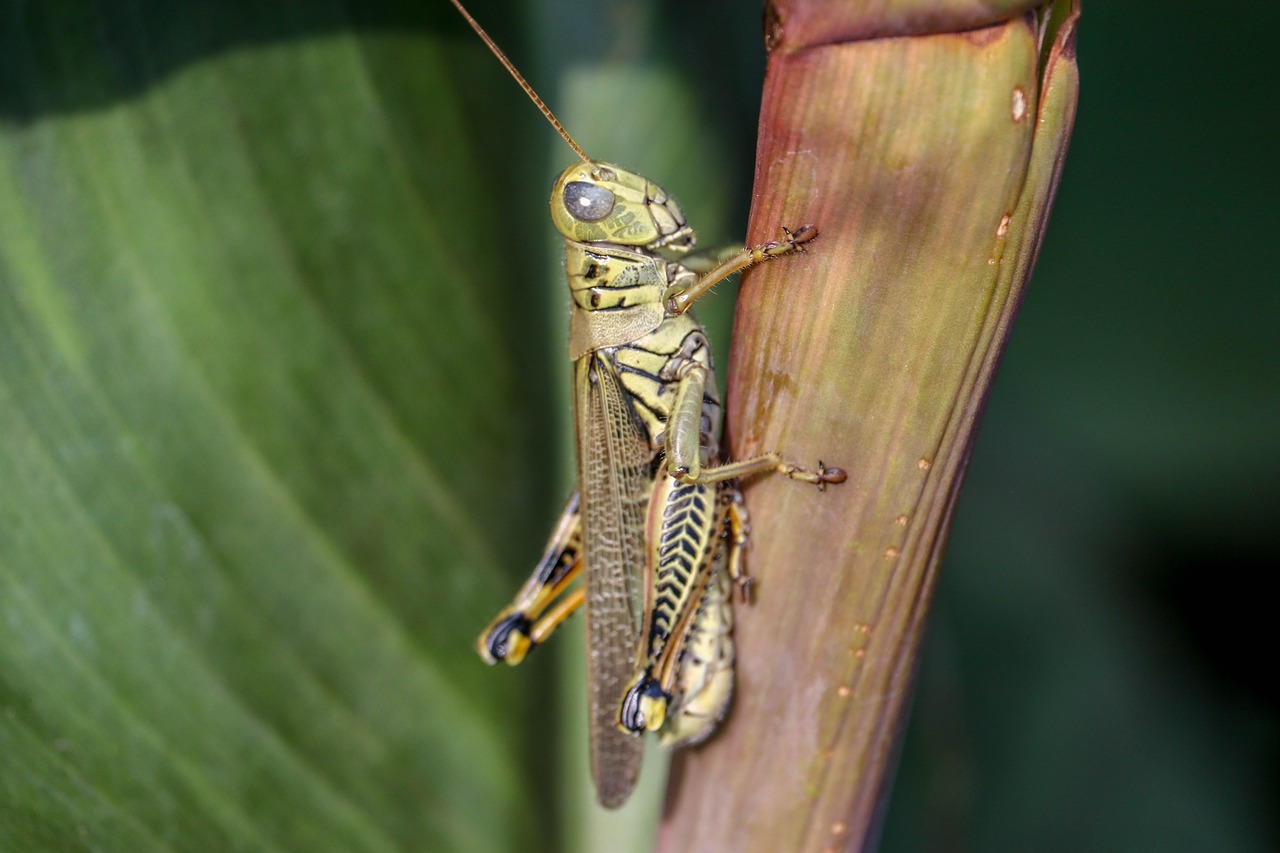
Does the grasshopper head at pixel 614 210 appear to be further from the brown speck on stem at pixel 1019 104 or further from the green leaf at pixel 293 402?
the brown speck on stem at pixel 1019 104

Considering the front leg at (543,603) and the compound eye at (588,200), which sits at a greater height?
the compound eye at (588,200)

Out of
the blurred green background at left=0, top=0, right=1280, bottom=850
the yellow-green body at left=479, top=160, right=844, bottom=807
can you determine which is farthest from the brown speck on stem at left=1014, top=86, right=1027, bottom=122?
the blurred green background at left=0, top=0, right=1280, bottom=850

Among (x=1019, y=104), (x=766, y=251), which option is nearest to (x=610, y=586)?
(x=766, y=251)

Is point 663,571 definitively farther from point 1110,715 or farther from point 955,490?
point 1110,715

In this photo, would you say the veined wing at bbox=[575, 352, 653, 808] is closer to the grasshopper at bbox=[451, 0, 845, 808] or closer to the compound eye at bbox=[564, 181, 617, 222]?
the grasshopper at bbox=[451, 0, 845, 808]

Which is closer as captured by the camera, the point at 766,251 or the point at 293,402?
the point at 766,251

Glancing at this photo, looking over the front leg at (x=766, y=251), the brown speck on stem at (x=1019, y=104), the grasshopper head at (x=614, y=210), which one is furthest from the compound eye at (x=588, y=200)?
the brown speck on stem at (x=1019, y=104)

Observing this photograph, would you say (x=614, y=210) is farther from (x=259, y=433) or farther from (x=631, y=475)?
(x=259, y=433)
